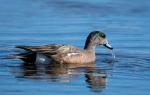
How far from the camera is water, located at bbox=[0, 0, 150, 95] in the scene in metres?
14.6

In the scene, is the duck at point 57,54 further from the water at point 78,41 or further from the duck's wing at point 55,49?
the water at point 78,41

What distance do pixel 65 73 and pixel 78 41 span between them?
3.83 metres

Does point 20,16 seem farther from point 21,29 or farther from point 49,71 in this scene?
point 49,71

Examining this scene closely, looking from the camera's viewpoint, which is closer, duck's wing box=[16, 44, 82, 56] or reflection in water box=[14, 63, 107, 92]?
reflection in water box=[14, 63, 107, 92]

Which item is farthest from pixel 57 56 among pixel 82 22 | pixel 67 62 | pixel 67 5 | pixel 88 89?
pixel 67 5

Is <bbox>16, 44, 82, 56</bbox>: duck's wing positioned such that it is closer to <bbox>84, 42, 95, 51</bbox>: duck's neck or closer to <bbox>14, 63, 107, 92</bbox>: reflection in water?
<bbox>14, 63, 107, 92</bbox>: reflection in water

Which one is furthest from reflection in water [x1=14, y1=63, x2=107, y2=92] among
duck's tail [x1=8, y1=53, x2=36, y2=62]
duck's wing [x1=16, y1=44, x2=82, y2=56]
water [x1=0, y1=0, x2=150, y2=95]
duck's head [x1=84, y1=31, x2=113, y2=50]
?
duck's head [x1=84, y1=31, x2=113, y2=50]

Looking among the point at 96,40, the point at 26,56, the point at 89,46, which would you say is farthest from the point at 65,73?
the point at 96,40

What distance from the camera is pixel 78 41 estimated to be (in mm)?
20141

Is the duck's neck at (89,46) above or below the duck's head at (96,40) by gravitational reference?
below

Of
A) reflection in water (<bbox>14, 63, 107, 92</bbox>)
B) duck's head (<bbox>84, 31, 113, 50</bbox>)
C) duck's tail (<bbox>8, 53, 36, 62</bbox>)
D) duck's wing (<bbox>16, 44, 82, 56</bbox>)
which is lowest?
reflection in water (<bbox>14, 63, 107, 92</bbox>)

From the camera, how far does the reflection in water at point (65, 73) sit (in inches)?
602

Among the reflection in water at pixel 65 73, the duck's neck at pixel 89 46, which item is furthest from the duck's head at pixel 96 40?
the reflection in water at pixel 65 73

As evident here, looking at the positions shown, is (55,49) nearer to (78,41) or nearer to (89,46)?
(89,46)
